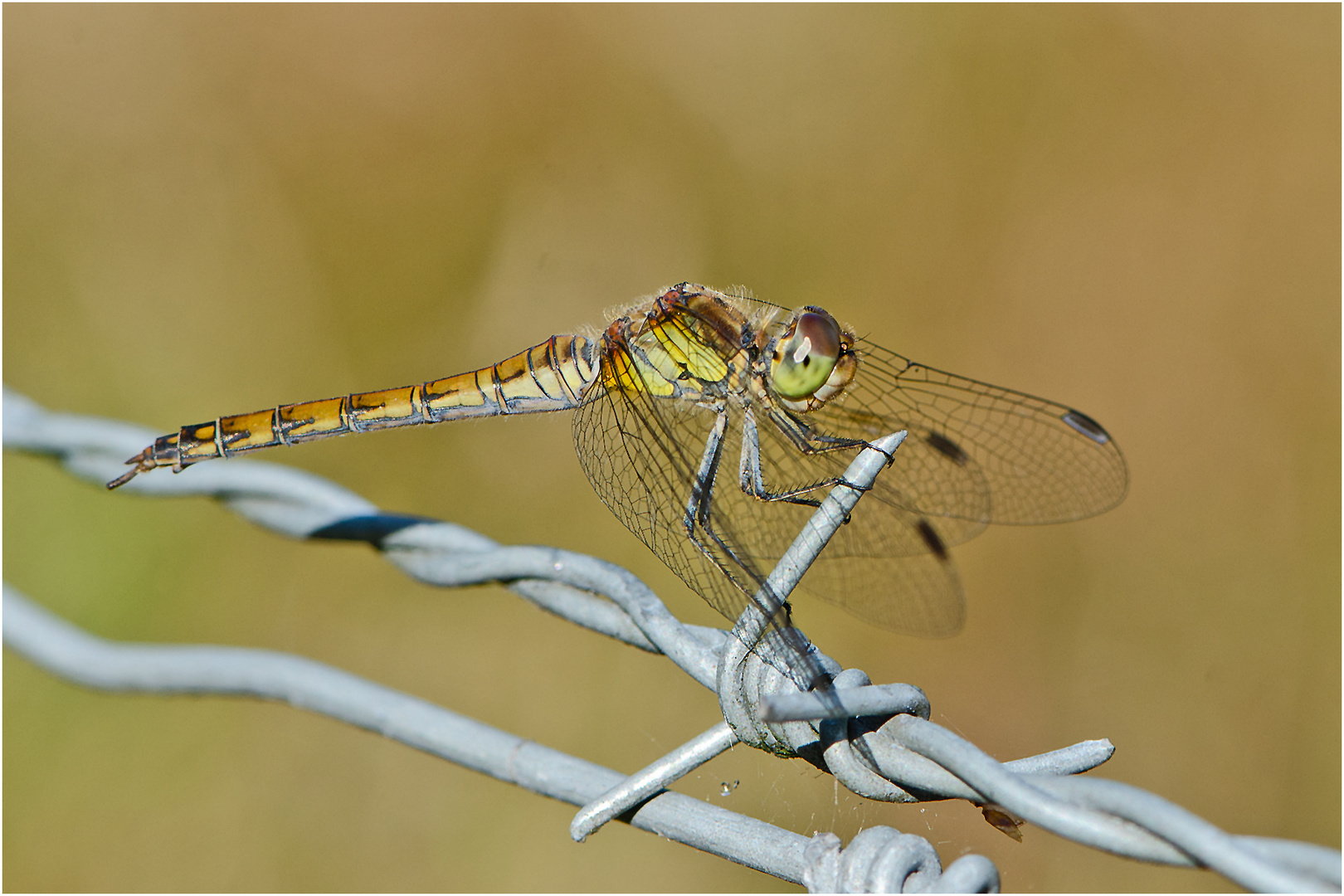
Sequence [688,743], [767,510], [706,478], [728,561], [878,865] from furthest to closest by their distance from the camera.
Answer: [767,510]
[706,478]
[728,561]
[688,743]
[878,865]

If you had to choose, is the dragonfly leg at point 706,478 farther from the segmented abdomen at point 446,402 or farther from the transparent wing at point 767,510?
the segmented abdomen at point 446,402

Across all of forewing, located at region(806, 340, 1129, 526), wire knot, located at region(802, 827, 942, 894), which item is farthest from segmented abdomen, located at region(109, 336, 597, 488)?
wire knot, located at region(802, 827, 942, 894)

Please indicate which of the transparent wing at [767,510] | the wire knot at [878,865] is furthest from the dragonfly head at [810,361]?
the wire knot at [878,865]

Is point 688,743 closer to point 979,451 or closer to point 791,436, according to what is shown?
point 791,436

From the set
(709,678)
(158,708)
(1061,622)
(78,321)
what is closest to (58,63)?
(78,321)

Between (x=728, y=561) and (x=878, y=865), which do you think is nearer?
(x=878, y=865)

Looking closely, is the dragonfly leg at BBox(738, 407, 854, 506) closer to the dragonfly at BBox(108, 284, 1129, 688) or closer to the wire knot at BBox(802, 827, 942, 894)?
the dragonfly at BBox(108, 284, 1129, 688)

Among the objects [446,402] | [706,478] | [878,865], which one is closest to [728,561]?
[706,478]
